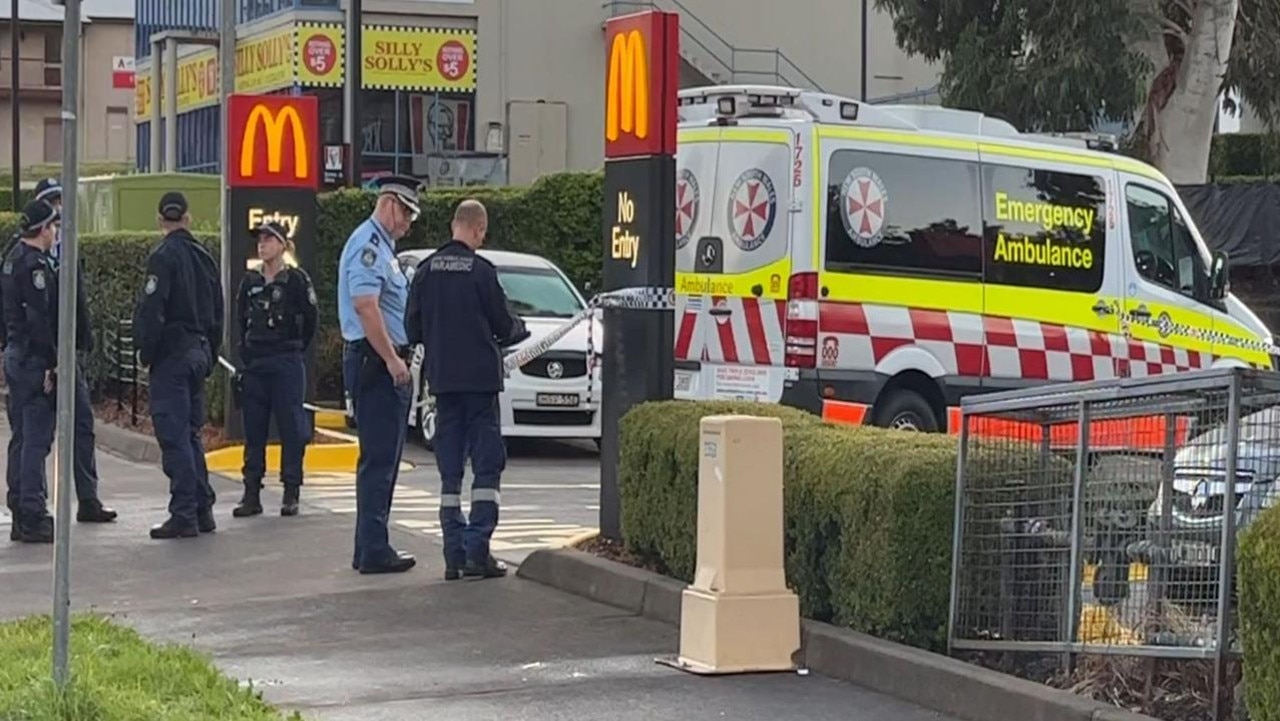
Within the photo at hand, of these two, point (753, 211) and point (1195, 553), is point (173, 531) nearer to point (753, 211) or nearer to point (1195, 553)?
point (753, 211)

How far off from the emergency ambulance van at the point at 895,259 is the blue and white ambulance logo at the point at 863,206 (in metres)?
0.01

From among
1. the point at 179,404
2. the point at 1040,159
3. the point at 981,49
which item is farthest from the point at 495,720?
the point at 981,49

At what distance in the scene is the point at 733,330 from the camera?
1445cm

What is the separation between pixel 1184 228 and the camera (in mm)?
16406

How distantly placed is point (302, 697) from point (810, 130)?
24.7ft

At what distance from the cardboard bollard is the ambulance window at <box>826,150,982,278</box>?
243 inches

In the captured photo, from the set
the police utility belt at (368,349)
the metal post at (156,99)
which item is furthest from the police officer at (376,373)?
the metal post at (156,99)

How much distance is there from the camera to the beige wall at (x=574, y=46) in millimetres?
45625

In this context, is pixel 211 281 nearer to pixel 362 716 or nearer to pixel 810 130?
pixel 810 130

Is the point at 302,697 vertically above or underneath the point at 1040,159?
underneath

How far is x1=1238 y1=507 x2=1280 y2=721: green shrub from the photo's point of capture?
5504 millimetres

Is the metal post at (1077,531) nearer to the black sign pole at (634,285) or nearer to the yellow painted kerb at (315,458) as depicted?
the black sign pole at (634,285)

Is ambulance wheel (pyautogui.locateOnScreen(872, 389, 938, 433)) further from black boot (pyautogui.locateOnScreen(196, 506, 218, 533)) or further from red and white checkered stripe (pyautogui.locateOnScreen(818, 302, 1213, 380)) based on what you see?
black boot (pyautogui.locateOnScreen(196, 506, 218, 533))

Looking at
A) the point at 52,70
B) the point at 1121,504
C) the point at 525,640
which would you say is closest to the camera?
the point at 1121,504
